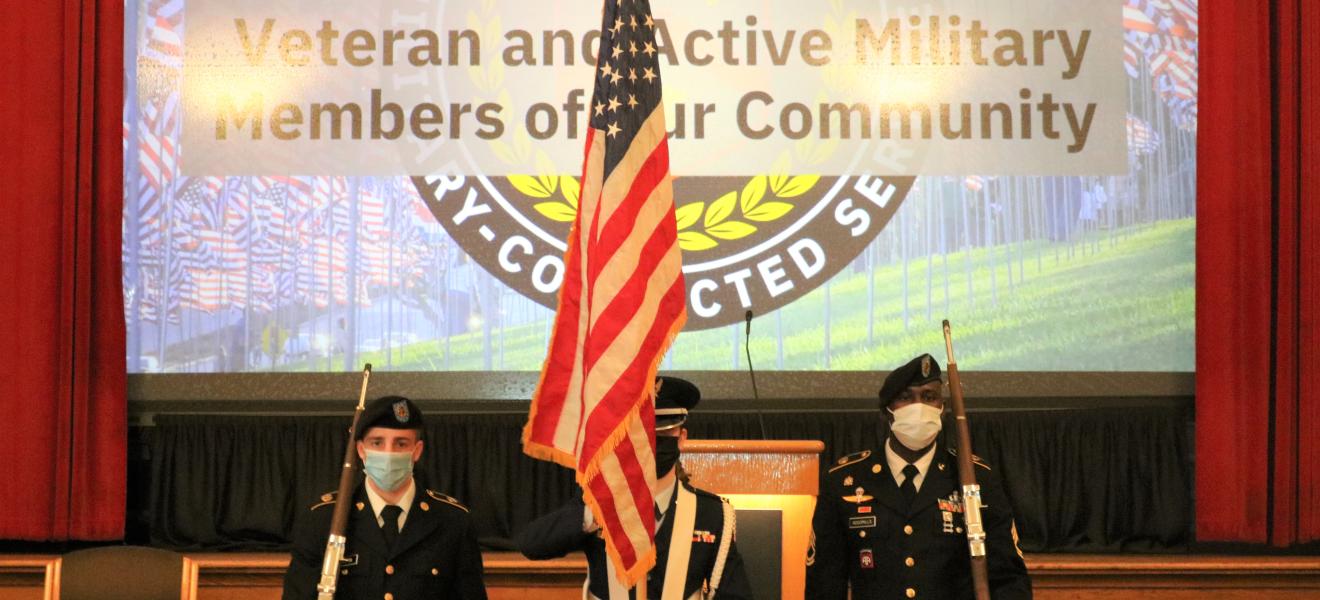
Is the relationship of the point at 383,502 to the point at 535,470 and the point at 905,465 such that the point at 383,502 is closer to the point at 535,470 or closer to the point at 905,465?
the point at 905,465

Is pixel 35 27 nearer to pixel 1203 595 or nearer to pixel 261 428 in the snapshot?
pixel 261 428

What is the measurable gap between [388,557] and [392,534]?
72 millimetres

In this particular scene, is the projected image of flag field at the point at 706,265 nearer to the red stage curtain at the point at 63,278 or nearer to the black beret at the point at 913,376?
the red stage curtain at the point at 63,278

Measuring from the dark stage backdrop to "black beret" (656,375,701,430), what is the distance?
2.33 m

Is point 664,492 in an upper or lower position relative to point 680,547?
upper

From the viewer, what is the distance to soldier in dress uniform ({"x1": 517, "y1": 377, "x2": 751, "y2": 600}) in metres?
3.53

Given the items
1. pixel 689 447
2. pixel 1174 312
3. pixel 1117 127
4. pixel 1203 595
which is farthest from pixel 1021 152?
pixel 689 447

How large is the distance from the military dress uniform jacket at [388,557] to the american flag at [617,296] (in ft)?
1.94

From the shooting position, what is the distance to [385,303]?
6.14 metres

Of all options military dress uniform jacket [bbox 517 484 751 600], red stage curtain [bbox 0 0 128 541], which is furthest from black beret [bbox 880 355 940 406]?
red stage curtain [bbox 0 0 128 541]

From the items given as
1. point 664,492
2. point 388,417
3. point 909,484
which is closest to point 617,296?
point 664,492

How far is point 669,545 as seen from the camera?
363 centimetres

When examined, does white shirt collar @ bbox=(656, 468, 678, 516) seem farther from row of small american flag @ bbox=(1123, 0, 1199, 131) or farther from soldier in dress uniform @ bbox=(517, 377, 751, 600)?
row of small american flag @ bbox=(1123, 0, 1199, 131)

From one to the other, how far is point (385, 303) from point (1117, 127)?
3246 millimetres
